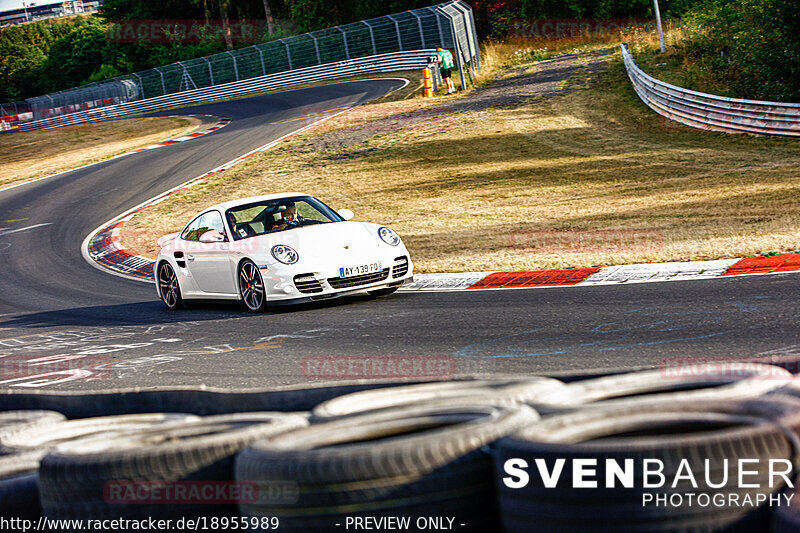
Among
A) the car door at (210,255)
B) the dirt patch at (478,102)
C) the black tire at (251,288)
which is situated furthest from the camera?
the dirt patch at (478,102)

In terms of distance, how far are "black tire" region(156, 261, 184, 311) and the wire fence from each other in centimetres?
2541

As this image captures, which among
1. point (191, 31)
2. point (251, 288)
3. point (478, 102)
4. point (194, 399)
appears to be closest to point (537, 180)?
point (251, 288)

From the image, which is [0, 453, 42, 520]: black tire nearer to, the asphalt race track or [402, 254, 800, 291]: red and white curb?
the asphalt race track

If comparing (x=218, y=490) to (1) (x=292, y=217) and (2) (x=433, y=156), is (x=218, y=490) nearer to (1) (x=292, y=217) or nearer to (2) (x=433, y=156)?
(1) (x=292, y=217)

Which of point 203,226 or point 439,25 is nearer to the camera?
point 203,226

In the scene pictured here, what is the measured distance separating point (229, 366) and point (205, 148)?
25.6 meters

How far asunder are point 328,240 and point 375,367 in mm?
Result: 3932

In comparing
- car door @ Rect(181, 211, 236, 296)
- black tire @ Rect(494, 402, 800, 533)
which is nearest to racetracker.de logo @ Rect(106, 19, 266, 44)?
car door @ Rect(181, 211, 236, 296)

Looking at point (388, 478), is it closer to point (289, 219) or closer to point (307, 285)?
point (307, 285)

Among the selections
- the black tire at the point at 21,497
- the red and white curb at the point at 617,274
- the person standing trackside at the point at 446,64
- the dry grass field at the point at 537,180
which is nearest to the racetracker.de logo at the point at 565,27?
the dry grass field at the point at 537,180

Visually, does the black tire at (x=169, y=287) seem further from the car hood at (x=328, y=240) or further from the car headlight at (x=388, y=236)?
the car headlight at (x=388, y=236)

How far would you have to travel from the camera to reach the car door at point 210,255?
1141 cm

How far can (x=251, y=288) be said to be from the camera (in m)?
11.0

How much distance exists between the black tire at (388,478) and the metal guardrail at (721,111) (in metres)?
20.0
